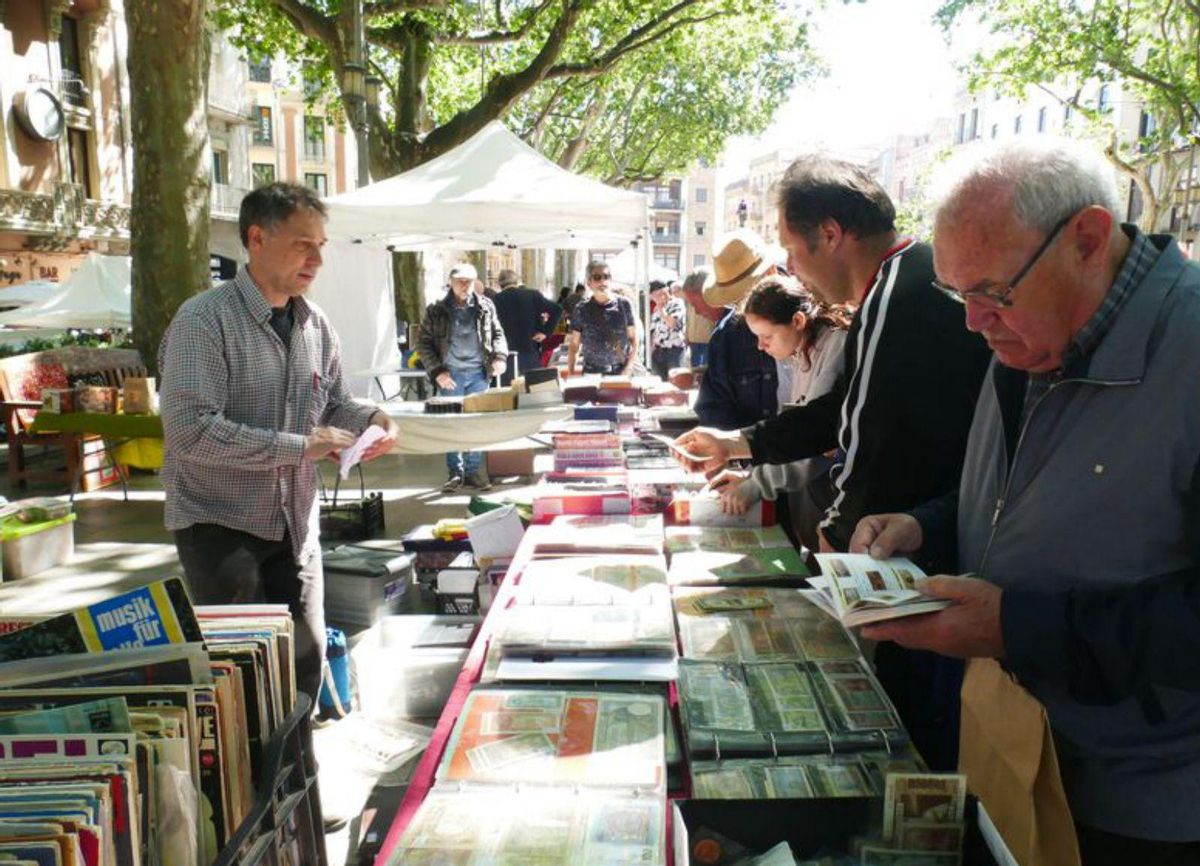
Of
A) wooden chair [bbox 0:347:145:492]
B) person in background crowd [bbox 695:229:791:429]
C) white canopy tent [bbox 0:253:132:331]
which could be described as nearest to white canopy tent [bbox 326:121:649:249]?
wooden chair [bbox 0:347:145:492]

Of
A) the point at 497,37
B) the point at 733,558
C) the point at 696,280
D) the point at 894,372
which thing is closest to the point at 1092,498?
the point at 894,372

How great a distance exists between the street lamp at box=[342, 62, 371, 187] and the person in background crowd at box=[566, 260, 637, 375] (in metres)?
2.44

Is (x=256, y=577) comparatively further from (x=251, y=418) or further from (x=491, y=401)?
(x=491, y=401)

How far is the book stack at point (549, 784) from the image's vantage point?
3.75ft

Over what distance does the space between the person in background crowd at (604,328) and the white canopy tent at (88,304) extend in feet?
21.4

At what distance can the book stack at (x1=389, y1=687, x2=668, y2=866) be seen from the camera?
1.14 meters

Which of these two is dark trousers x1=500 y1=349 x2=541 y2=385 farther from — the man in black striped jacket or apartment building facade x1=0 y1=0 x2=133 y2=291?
apartment building facade x1=0 y1=0 x2=133 y2=291

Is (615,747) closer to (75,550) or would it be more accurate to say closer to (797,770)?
(797,770)

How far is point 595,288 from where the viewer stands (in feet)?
25.3

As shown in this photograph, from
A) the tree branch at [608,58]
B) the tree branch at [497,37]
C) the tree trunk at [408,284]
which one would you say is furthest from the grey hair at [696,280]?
the tree branch at [497,37]

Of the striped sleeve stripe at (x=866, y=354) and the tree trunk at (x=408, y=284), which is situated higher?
the tree trunk at (x=408, y=284)

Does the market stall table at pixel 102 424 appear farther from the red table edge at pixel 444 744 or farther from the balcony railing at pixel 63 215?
the balcony railing at pixel 63 215

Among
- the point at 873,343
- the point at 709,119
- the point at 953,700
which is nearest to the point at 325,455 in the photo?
the point at 873,343

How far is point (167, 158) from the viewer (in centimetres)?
700
